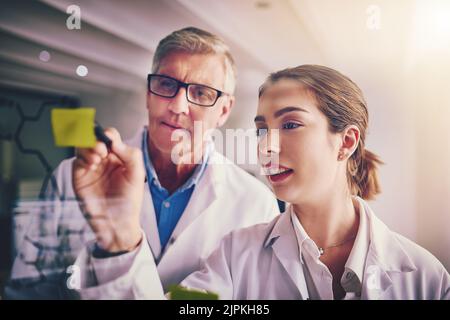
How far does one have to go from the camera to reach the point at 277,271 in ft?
5.87

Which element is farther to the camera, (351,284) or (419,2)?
(419,2)

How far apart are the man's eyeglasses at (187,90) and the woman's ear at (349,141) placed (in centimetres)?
49

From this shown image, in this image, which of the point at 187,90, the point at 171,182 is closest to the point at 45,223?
the point at 171,182

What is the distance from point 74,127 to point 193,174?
1.67ft

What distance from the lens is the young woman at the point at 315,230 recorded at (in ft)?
5.78

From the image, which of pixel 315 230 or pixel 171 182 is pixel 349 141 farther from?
pixel 171 182

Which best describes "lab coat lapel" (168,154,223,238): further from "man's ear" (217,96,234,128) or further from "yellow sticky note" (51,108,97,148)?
"yellow sticky note" (51,108,97,148)

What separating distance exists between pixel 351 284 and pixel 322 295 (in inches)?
4.6

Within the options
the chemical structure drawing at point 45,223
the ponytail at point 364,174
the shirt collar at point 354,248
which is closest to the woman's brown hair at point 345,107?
the ponytail at point 364,174

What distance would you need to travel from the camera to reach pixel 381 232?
1.81 m

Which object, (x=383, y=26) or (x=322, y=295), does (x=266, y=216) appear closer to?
(x=322, y=295)
